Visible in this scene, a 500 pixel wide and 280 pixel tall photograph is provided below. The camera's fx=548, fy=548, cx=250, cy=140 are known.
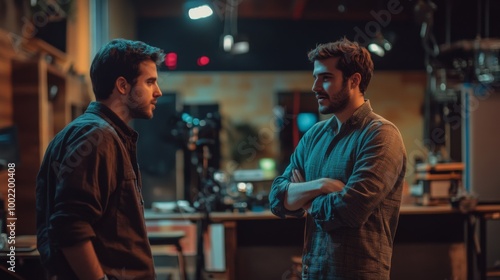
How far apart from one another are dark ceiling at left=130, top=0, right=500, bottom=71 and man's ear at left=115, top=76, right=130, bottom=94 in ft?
23.1

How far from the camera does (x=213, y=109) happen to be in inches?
382

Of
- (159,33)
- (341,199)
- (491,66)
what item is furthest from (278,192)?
(159,33)

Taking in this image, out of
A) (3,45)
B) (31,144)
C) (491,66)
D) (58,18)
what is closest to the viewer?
(3,45)

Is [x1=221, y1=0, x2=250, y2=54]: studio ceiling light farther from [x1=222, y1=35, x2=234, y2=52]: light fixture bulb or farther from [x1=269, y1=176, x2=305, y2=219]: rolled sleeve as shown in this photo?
[x1=269, y1=176, x2=305, y2=219]: rolled sleeve

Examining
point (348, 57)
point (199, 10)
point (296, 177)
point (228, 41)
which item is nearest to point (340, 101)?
point (348, 57)

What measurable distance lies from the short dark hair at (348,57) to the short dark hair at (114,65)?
737 millimetres

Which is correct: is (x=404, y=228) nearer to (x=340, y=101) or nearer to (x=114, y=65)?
(x=340, y=101)

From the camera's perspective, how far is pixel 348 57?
2.11 meters

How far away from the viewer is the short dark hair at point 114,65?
1697 millimetres

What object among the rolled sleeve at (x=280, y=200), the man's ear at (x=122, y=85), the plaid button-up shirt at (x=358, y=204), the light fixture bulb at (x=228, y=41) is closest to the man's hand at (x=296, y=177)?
the rolled sleeve at (x=280, y=200)

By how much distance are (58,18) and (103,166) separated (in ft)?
12.5

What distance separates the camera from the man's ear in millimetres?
1712

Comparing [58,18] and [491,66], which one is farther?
[491,66]

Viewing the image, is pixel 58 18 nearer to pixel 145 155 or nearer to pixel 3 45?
pixel 3 45
